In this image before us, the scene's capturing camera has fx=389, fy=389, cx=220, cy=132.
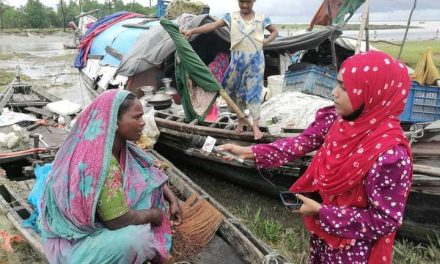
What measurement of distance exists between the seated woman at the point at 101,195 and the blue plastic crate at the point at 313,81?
3769 mm

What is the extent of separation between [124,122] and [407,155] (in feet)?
4.71

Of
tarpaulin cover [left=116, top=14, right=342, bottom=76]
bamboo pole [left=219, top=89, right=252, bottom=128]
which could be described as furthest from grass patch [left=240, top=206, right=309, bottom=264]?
tarpaulin cover [left=116, top=14, right=342, bottom=76]

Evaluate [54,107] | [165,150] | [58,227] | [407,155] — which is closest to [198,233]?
[58,227]

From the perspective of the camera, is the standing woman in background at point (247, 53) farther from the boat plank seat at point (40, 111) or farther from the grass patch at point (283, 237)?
the boat plank seat at point (40, 111)

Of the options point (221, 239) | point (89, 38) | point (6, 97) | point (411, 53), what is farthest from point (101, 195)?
point (411, 53)

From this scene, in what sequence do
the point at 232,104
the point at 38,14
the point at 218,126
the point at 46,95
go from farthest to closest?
the point at 38,14 < the point at 46,95 < the point at 218,126 < the point at 232,104

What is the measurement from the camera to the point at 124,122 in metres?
2.18

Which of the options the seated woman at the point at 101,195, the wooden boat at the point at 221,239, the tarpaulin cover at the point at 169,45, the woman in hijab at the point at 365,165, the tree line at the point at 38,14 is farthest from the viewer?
the tree line at the point at 38,14

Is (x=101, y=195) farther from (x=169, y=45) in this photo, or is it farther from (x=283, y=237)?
(x=169, y=45)

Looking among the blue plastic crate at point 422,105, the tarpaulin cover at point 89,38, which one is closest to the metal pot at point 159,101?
the blue plastic crate at point 422,105

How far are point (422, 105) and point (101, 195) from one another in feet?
14.2

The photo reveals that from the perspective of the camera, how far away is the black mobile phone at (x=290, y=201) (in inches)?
74.4

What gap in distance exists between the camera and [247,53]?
4441 mm

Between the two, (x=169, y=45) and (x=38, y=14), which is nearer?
(x=169, y=45)
